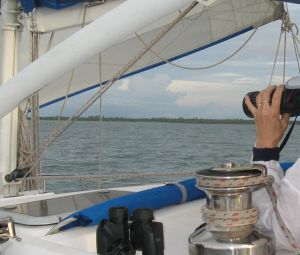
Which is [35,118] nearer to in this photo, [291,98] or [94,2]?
[94,2]

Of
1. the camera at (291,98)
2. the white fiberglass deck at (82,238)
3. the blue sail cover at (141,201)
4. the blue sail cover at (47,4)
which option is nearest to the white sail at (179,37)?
the blue sail cover at (47,4)

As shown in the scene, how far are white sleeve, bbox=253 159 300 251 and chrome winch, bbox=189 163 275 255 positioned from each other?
57mm

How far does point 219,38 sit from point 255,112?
84.0 inches

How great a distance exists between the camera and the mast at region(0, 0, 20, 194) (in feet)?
8.22

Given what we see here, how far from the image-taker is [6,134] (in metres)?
2.54

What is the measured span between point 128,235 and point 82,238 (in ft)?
0.96

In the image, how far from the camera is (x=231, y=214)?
91cm

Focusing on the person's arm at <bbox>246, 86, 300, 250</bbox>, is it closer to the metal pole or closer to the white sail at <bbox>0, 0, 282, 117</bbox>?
the white sail at <bbox>0, 0, 282, 117</bbox>

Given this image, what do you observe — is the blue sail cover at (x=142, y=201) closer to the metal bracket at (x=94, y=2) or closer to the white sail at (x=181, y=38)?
the metal bracket at (x=94, y=2)

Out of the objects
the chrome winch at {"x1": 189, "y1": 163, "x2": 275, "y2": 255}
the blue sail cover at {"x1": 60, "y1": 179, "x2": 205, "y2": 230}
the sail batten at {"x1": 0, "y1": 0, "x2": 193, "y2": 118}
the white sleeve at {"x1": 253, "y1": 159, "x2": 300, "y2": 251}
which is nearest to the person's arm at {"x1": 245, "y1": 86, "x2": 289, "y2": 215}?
the white sleeve at {"x1": 253, "y1": 159, "x2": 300, "y2": 251}

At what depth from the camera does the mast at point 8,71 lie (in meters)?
2.51

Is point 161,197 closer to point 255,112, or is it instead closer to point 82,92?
point 255,112

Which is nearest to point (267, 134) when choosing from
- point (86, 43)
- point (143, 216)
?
point (143, 216)

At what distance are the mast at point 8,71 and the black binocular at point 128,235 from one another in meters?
1.58
